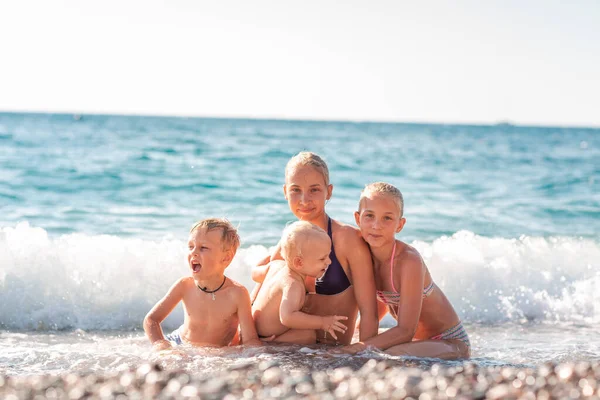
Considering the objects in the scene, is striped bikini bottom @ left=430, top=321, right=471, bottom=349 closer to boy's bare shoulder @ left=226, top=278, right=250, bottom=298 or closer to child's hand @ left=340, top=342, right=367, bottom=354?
child's hand @ left=340, top=342, right=367, bottom=354

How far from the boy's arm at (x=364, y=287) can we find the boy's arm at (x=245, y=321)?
0.78m

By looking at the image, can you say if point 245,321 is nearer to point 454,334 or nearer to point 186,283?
point 186,283

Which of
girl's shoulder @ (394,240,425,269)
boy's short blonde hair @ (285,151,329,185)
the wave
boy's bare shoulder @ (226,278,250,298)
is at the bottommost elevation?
the wave

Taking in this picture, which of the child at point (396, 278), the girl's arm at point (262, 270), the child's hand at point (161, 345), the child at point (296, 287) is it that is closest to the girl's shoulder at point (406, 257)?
the child at point (396, 278)

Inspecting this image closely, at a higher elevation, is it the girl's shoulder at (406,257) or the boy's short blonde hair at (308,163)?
the boy's short blonde hair at (308,163)

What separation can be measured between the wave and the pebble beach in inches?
138

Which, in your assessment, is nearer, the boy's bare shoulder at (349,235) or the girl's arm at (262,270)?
the boy's bare shoulder at (349,235)

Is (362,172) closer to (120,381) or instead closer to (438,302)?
(438,302)

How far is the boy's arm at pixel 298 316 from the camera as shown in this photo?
16.2 ft

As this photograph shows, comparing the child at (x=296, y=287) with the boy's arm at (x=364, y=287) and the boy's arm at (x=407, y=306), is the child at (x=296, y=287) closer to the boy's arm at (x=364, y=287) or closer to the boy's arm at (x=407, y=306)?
the boy's arm at (x=364, y=287)

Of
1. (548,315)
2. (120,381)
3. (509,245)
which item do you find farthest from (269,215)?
(120,381)

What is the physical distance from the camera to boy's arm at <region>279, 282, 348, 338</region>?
4.95 m

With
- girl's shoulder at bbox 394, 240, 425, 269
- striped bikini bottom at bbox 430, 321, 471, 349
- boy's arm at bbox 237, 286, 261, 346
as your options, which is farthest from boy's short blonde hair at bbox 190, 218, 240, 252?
→ striped bikini bottom at bbox 430, 321, 471, 349

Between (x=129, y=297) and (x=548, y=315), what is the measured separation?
455 cm
